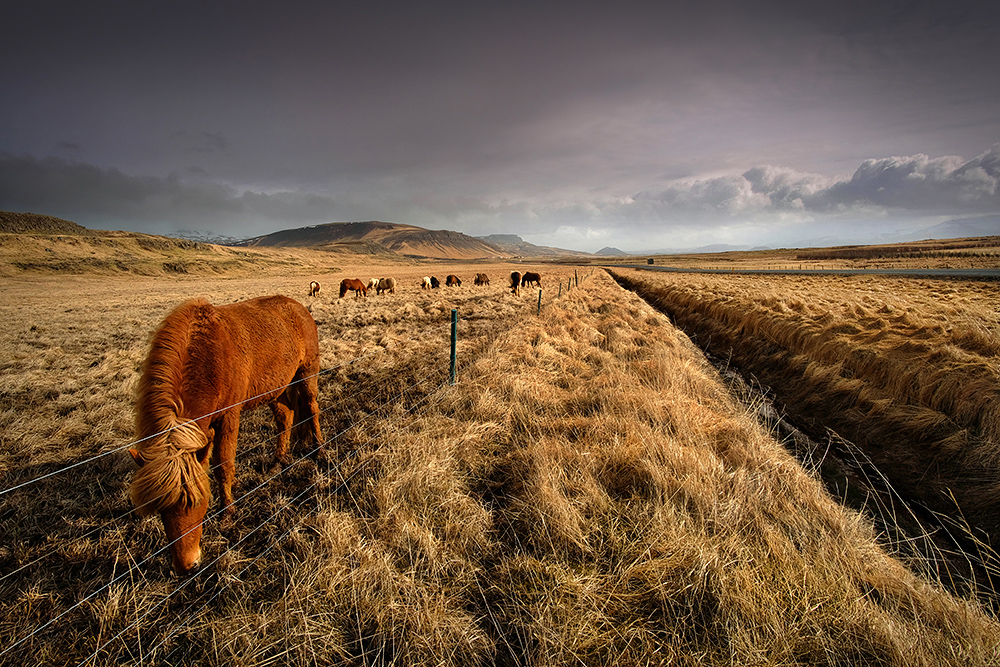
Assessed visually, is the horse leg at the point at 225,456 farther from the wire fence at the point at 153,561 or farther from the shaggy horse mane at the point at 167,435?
the shaggy horse mane at the point at 167,435

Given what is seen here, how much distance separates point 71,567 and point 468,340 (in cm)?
745

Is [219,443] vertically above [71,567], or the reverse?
[219,443]

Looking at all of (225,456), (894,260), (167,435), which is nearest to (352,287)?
(225,456)

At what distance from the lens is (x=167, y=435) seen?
2.44 meters

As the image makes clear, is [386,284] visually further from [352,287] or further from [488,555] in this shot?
[488,555]

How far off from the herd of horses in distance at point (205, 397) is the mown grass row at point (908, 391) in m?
4.80

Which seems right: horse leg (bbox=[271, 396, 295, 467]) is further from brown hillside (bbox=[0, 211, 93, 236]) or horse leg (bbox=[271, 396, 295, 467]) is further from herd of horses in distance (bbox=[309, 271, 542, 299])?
brown hillside (bbox=[0, 211, 93, 236])

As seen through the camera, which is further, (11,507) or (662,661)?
(11,507)

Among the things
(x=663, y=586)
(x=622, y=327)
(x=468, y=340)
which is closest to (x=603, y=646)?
(x=663, y=586)

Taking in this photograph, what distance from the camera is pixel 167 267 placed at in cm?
4706

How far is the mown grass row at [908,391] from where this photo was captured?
3.96m

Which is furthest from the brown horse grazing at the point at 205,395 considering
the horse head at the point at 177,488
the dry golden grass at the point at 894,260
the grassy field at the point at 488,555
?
the dry golden grass at the point at 894,260

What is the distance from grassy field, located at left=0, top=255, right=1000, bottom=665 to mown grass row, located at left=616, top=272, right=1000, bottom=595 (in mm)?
532

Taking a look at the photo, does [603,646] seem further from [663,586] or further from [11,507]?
[11,507]
